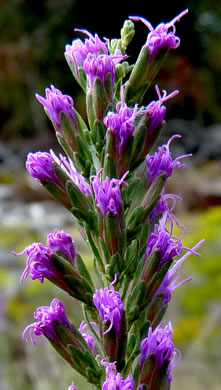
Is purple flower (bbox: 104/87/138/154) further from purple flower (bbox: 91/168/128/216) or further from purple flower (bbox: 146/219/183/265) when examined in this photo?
purple flower (bbox: 146/219/183/265)

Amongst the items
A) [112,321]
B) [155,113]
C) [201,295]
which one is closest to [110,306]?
[112,321]

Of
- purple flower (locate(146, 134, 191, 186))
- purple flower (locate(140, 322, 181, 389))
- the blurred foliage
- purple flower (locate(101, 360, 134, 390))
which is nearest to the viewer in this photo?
purple flower (locate(101, 360, 134, 390))

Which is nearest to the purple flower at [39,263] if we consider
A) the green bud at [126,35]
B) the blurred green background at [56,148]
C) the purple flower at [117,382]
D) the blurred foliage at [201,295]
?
the purple flower at [117,382]

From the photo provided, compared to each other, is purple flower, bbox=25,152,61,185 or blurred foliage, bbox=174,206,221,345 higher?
blurred foliage, bbox=174,206,221,345

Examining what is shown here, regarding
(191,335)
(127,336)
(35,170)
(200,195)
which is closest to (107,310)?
(127,336)

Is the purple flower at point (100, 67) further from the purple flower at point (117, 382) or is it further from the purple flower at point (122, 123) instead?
the purple flower at point (117, 382)

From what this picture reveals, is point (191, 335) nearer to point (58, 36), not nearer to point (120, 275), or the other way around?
point (120, 275)

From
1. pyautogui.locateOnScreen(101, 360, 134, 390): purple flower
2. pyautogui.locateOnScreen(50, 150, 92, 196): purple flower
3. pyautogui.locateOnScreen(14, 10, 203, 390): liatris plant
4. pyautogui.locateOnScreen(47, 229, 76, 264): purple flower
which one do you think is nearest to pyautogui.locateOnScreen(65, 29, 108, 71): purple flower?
pyautogui.locateOnScreen(14, 10, 203, 390): liatris plant

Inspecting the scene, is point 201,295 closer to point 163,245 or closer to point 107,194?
point 163,245
